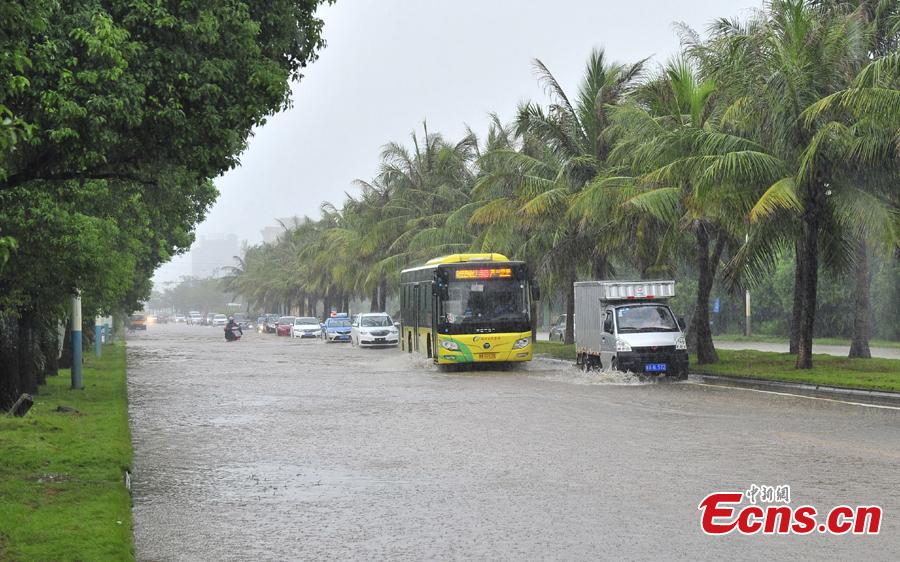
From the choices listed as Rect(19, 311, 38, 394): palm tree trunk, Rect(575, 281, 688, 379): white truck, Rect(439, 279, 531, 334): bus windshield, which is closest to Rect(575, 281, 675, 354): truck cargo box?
Rect(575, 281, 688, 379): white truck

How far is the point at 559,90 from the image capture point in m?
38.0

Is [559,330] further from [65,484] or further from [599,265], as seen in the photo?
[65,484]

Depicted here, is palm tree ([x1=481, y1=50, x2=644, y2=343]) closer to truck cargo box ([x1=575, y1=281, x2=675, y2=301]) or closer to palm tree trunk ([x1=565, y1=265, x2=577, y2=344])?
palm tree trunk ([x1=565, y1=265, x2=577, y2=344])

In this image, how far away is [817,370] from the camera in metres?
25.5

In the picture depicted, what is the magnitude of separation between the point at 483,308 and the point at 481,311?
0.34 ft

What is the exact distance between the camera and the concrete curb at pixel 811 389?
19.9 m

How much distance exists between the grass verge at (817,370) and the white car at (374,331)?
20425mm

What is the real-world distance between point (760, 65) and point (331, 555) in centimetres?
2041

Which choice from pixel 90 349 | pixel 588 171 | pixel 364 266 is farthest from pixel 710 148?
pixel 364 266

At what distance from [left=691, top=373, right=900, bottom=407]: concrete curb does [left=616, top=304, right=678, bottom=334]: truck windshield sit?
149 cm

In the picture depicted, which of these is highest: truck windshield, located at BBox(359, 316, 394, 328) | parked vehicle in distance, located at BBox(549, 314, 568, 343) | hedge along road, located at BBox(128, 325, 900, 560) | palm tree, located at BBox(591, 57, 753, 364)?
palm tree, located at BBox(591, 57, 753, 364)

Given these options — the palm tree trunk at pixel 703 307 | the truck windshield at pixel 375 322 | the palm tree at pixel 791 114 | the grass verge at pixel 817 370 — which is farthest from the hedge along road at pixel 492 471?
the truck windshield at pixel 375 322

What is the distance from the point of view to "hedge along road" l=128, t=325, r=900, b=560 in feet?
27.3

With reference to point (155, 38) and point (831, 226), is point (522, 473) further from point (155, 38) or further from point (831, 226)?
point (831, 226)
